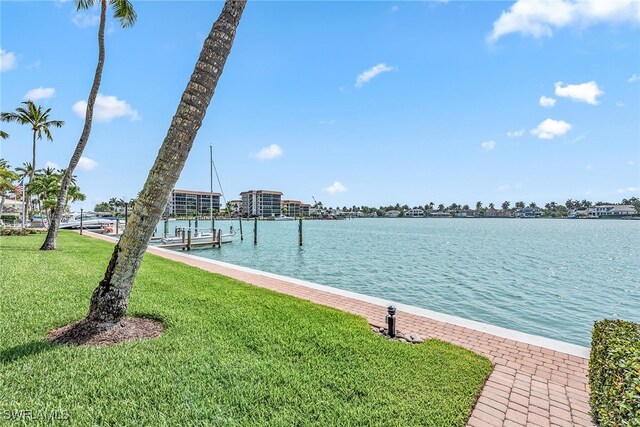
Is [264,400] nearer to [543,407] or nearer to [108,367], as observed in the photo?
[108,367]

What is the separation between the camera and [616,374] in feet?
10.1

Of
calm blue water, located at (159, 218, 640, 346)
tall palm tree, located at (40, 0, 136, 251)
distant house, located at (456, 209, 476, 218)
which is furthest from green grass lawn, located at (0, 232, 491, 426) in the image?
distant house, located at (456, 209, 476, 218)

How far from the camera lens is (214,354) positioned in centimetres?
429

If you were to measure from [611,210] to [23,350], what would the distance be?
182191 mm

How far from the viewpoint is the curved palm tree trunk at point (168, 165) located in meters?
4.32

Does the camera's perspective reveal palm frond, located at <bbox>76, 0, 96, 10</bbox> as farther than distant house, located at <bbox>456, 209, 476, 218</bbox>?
No

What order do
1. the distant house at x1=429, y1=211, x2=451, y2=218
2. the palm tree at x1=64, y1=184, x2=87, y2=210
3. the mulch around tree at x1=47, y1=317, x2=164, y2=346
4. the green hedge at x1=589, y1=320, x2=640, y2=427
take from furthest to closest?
the distant house at x1=429, y1=211, x2=451, y2=218 → the palm tree at x1=64, y1=184, x2=87, y2=210 → the mulch around tree at x1=47, y1=317, x2=164, y2=346 → the green hedge at x1=589, y1=320, x2=640, y2=427

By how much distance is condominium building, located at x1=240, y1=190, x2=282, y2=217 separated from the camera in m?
136

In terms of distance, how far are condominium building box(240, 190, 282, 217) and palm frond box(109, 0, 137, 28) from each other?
11966 centimetres

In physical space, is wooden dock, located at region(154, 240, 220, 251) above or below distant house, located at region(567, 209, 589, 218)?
below

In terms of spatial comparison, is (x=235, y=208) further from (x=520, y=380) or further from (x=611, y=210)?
(x=611, y=210)

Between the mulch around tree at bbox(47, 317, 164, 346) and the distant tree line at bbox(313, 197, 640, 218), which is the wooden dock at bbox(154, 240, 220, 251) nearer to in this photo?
the mulch around tree at bbox(47, 317, 164, 346)

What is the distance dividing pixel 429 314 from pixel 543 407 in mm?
3303

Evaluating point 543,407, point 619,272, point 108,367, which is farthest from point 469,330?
point 619,272
